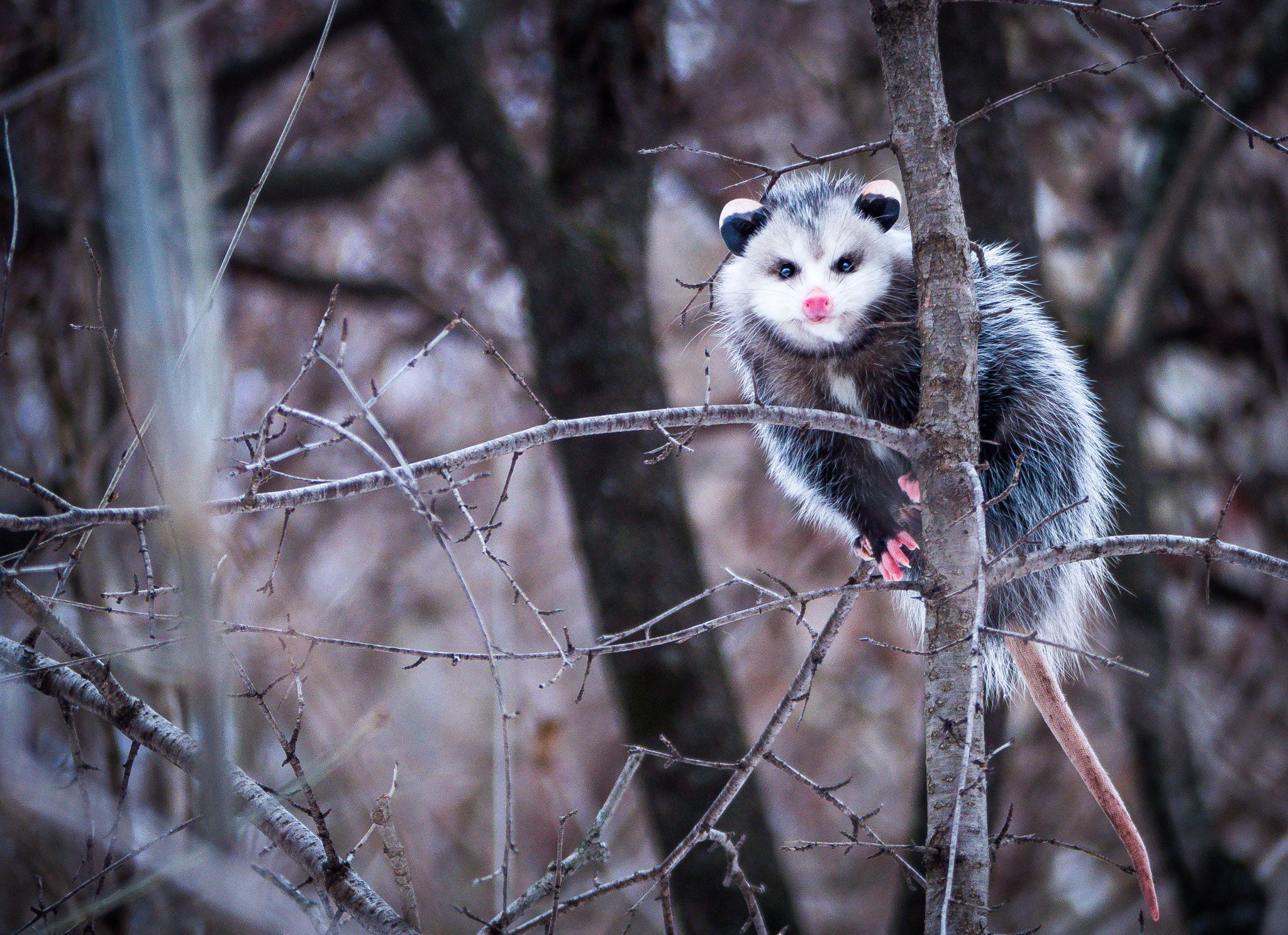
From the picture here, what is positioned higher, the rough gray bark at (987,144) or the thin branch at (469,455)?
the rough gray bark at (987,144)

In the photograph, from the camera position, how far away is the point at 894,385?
6.70 feet

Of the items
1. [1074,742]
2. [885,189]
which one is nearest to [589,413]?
[885,189]

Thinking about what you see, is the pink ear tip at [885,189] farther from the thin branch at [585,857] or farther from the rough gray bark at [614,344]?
the thin branch at [585,857]

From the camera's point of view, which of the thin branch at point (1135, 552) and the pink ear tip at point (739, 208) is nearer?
the thin branch at point (1135, 552)

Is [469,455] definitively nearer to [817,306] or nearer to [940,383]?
[940,383]

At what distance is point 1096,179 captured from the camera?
13.9 ft

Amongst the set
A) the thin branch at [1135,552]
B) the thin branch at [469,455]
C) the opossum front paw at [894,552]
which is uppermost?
the thin branch at [469,455]

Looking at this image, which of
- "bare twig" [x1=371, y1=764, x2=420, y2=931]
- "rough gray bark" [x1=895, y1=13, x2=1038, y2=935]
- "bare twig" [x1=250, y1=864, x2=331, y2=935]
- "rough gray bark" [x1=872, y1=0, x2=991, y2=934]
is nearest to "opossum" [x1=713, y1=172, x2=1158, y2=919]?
"rough gray bark" [x1=895, y1=13, x2=1038, y2=935]

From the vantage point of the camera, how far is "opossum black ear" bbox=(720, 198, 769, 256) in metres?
2.07

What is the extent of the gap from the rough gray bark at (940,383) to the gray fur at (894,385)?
527 millimetres

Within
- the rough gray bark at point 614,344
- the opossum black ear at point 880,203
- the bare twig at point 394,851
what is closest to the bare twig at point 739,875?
the bare twig at point 394,851

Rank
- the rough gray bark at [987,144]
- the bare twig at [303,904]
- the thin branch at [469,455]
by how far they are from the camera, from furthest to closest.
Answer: the rough gray bark at [987,144] → the bare twig at [303,904] → the thin branch at [469,455]

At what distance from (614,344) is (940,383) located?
5.39 feet

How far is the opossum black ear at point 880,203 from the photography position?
1993 mm
